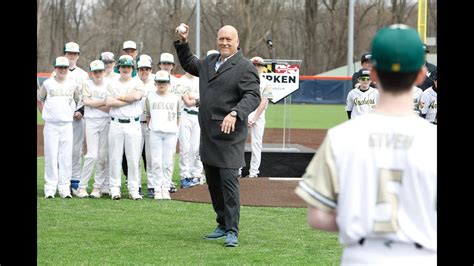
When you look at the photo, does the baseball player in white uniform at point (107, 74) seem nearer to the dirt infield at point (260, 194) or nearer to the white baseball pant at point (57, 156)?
the white baseball pant at point (57, 156)

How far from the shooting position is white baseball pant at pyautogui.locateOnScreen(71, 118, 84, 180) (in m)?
11.9

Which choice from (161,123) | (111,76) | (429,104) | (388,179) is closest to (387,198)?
(388,179)

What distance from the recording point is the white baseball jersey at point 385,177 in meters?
3.01

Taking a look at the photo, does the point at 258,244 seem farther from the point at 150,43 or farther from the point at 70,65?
the point at 150,43

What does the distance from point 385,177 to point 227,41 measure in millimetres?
5075

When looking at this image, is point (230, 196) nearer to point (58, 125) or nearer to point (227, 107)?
point (227, 107)

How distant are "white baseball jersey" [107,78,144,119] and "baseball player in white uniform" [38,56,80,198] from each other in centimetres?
57

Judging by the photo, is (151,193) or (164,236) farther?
(151,193)

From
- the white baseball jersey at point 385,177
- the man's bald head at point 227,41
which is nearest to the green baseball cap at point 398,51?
the white baseball jersey at point 385,177

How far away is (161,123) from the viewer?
11.3 m

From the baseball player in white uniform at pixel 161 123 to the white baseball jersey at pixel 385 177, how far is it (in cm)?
835

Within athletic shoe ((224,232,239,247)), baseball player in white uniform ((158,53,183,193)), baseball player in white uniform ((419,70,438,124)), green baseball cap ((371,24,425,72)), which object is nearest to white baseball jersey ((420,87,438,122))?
baseball player in white uniform ((419,70,438,124))

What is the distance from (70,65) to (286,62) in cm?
465
